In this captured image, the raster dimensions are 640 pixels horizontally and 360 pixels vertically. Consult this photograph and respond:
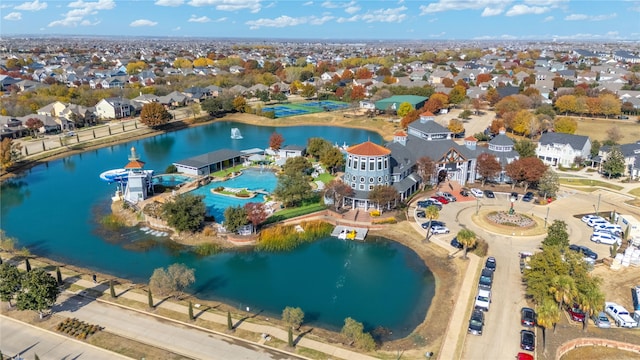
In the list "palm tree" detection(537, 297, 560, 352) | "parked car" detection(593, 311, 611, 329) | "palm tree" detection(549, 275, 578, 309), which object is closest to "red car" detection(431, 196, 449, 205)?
"parked car" detection(593, 311, 611, 329)

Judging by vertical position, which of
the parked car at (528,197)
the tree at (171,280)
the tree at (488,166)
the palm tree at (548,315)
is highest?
the tree at (488,166)

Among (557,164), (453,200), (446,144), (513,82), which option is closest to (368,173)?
(453,200)

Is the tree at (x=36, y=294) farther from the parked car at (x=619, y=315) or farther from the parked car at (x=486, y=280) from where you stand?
the parked car at (x=619, y=315)

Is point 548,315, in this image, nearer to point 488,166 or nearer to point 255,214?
point 255,214

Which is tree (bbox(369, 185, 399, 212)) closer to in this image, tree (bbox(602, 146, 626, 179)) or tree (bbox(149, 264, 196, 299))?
tree (bbox(149, 264, 196, 299))

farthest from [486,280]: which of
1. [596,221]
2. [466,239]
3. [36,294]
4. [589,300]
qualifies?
[36,294]

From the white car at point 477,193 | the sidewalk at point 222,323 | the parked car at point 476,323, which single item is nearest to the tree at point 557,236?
the parked car at point 476,323

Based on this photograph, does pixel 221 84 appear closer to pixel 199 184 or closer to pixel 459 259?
pixel 199 184
